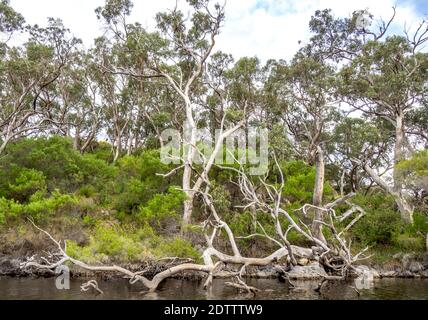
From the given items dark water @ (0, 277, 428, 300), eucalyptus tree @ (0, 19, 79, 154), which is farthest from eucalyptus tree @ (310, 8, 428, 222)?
eucalyptus tree @ (0, 19, 79, 154)

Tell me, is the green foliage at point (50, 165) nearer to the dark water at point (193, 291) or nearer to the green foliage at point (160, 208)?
the green foliage at point (160, 208)

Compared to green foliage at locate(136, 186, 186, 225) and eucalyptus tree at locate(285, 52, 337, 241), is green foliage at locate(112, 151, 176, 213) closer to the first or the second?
green foliage at locate(136, 186, 186, 225)

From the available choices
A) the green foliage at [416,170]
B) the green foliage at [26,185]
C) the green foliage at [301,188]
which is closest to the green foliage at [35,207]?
the green foliage at [26,185]

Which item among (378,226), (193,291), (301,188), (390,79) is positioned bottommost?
(193,291)

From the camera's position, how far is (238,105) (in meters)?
33.8

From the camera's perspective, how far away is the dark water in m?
14.0

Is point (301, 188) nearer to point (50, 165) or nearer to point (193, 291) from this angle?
point (193, 291)

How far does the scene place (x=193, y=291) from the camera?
15.3 meters

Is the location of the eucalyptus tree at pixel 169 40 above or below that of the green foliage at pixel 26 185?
above

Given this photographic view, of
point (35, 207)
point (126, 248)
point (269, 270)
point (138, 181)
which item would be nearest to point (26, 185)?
point (35, 207)

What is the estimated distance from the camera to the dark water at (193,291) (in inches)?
551

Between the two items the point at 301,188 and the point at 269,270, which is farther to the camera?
the point at 301,188
